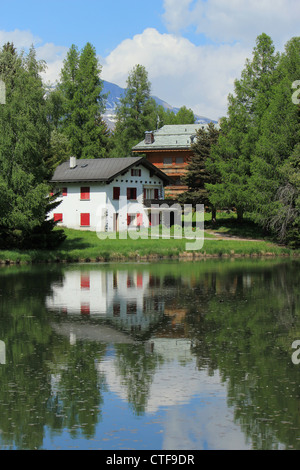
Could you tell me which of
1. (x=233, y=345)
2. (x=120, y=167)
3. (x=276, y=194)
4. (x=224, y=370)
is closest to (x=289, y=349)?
(x=233, y=345)

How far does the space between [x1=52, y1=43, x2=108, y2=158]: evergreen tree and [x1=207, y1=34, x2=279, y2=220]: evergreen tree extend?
24943 mm

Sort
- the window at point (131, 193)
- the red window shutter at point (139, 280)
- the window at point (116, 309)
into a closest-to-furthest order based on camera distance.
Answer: the window at point (116, 309) < the red window shutter at point (139, 280) < the window at point (131, 193)

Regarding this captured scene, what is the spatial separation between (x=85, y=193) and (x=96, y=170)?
2.61 metres

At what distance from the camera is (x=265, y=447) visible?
11.6m

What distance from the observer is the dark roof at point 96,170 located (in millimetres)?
69562

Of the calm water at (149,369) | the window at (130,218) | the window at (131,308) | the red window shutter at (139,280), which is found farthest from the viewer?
the window at (130,218)

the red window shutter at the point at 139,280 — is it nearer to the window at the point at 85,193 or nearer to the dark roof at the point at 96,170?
the dark roof at the point at 96,170

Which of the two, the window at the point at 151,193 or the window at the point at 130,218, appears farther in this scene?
the window at the point at 151,193

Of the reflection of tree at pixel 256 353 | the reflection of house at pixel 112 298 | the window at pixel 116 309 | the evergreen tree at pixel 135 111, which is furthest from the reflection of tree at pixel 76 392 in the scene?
the evergreen tree at pixel 135 111

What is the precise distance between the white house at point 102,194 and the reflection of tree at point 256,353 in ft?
125

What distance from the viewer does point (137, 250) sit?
173 ft
